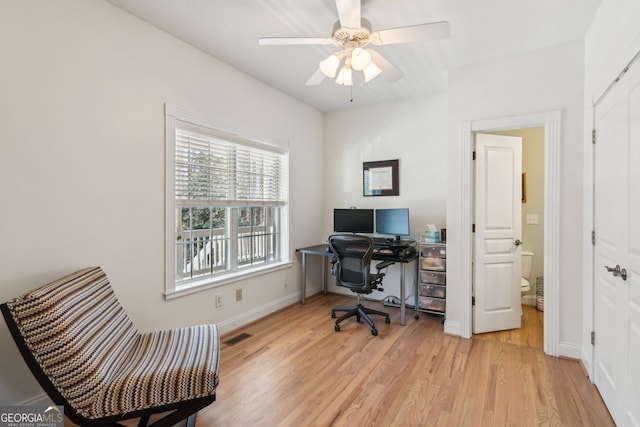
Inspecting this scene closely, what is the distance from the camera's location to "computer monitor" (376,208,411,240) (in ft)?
11.6

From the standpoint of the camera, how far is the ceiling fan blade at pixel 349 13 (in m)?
1.66

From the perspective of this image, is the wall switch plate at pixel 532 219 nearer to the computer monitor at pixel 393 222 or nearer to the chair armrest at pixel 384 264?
the computer monitor at pixel 393 222

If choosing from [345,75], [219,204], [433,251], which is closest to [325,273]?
[433,251]

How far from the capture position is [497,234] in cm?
306

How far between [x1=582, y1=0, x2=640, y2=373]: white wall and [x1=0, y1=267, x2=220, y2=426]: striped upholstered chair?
2.74 m

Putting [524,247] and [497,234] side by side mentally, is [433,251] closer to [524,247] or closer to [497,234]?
[497,234]

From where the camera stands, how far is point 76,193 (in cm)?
196

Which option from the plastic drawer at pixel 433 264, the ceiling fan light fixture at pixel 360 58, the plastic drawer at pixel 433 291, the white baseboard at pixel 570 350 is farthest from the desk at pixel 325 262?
the ceiling fan light fixture at pixel 360 58

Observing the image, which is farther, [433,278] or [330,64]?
[433,278]

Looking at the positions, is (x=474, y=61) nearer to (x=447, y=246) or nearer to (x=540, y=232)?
(x=447, y=246)

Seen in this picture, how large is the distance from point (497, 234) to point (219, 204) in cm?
282

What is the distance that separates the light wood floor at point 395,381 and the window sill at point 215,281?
21.2 inches

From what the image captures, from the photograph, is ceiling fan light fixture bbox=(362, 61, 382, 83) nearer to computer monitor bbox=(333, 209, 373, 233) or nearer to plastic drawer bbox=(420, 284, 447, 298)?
computer monitor bbox=(333, 209, 373, 233)

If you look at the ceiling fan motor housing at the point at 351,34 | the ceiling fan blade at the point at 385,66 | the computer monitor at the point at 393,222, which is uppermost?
the ceiling fan motor housing at the point at 351,34
